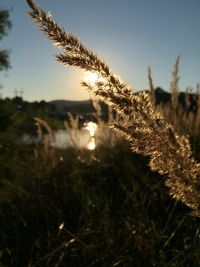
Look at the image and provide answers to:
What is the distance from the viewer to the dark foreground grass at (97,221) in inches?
105

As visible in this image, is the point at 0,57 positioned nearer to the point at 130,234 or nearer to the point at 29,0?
the point at 130,234

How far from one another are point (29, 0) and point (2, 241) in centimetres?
267

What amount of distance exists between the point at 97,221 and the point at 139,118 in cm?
238

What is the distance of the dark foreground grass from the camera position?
8.73 feet

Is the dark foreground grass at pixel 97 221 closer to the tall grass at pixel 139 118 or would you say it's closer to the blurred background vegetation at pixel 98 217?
the blurred background vegetation at pixel 98 217

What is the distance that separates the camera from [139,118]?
0.90m

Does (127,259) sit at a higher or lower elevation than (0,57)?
lower

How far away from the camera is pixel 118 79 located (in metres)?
0.90

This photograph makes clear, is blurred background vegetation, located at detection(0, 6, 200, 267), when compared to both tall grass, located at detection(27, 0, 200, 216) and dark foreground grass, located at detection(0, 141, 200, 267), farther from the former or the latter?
tall grass, located at detection(27, 0, 200, 216)

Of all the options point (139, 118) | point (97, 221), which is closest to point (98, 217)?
point (97, 221)

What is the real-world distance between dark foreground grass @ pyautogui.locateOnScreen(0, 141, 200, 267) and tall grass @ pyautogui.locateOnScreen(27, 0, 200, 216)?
149cm

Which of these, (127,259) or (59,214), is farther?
(59,214)

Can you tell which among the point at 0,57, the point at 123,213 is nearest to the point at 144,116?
the point at 123,213

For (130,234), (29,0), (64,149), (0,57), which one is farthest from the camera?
(0,57)
